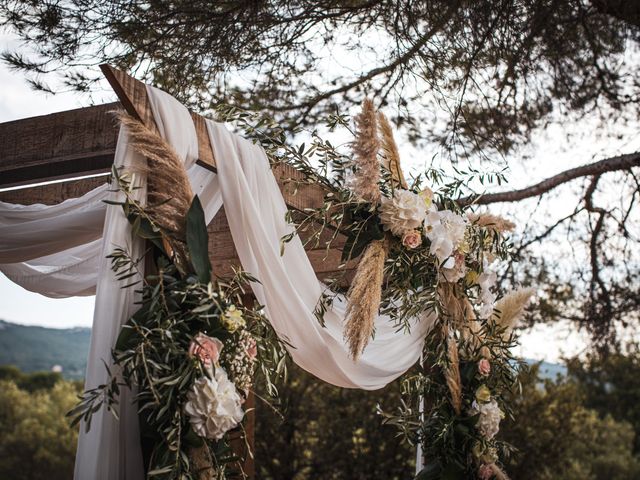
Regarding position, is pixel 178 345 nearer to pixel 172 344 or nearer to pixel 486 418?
pixel 172 344

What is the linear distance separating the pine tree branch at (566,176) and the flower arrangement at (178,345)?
101 inches

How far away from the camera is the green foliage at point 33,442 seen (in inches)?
483

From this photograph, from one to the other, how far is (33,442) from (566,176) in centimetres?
1054

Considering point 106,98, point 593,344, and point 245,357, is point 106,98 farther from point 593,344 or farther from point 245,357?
point 593,344

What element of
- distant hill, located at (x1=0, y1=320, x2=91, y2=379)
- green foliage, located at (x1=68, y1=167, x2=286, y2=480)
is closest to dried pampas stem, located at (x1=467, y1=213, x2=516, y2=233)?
green foliage, located at (x1=68, y1=167, x2=286, y2=480)

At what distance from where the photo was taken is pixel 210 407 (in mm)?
1836

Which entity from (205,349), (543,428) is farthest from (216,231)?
(543,428)

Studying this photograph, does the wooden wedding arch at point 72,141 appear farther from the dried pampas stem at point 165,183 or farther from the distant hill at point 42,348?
the distant hill at point 42,348

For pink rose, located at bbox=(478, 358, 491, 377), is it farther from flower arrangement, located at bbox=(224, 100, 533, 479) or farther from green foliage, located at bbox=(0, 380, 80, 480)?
green foliage, located at bbox=(0, 380, 80, 480)

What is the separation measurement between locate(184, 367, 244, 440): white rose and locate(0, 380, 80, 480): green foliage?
11.1 m

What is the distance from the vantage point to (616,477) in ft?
37.7

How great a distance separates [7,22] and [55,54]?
0.26 m

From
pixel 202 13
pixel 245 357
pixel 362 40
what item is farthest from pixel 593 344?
pixel 245 357

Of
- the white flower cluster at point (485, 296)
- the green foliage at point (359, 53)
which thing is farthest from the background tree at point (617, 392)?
the white flower cluster at point (485, 296)
